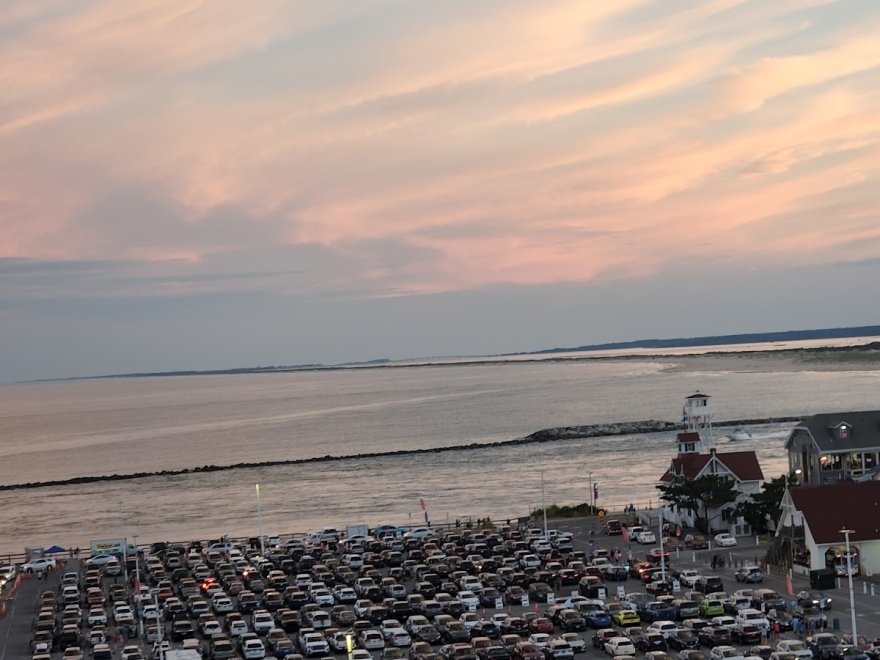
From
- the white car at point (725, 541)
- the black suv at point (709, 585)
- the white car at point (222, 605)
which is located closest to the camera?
the black suv at point (709, 585)

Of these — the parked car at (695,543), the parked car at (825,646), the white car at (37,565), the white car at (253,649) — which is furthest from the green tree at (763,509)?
the white car at (37,565)

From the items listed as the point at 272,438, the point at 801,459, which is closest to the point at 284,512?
the point at 801,459

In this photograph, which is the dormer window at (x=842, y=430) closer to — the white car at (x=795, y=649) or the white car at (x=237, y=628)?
the white car at (x=795, y=649)

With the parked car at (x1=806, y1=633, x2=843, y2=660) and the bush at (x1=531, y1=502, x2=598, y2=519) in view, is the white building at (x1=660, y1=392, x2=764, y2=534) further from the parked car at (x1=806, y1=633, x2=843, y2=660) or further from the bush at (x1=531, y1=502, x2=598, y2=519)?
the parked car at (x1=806, y1=633, x2=843, y2=660)

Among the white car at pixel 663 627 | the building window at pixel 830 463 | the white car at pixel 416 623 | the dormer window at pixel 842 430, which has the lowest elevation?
the white car at pixel 416 623

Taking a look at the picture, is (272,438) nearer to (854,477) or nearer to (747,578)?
(854,477)
